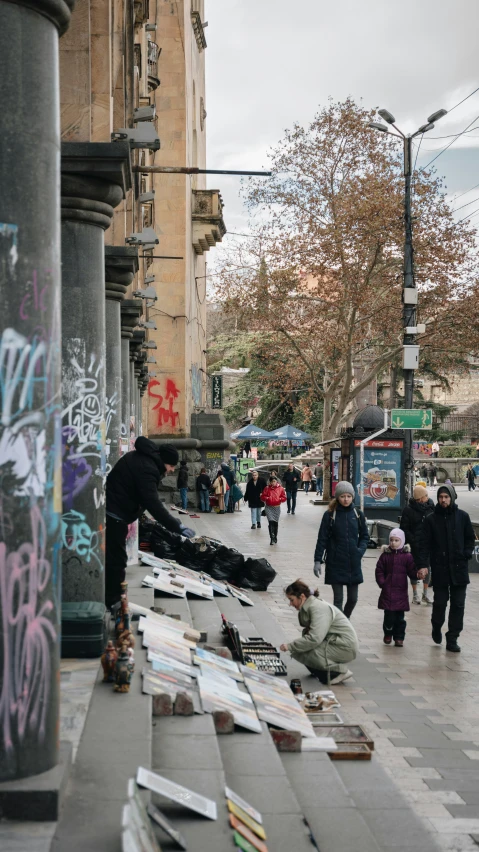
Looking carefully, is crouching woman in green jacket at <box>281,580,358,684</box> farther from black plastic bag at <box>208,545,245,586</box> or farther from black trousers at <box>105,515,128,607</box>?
black plastic bag at <box>208,545,245,586</box>

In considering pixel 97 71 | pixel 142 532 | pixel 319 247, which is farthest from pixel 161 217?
pixel 97 71

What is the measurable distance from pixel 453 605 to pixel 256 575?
13.4 feet

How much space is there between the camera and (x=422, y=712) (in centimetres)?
821

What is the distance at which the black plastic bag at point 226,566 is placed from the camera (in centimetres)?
1389

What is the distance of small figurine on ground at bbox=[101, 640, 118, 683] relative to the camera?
6.24m

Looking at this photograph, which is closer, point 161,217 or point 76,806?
point 76,806

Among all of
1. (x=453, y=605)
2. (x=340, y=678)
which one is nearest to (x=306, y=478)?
(x=453, y=605)

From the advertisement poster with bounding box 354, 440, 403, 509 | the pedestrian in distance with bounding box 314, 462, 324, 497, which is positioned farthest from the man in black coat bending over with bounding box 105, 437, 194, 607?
the pedestrian in distance with bounding box 314, 462, 324, 497

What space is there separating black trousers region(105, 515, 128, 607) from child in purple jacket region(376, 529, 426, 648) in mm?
3174

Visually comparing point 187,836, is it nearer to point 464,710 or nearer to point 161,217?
point 464,710

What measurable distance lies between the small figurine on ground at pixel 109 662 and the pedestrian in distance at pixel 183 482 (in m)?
23.7

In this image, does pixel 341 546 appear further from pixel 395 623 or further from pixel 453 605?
pixel 453 605

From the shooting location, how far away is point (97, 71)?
8.39 meters

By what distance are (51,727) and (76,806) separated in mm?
324
